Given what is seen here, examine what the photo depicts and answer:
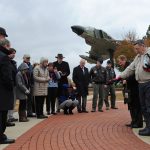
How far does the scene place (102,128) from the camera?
32.4 feet

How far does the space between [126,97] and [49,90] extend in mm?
4082

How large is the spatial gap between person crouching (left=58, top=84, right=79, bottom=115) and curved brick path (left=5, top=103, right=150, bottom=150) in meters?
2.62

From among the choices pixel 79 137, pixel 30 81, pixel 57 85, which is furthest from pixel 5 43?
pixel 57 85

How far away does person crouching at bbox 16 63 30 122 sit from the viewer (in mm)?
11336

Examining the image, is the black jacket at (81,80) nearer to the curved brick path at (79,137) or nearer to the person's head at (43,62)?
the person's head at (43,62)

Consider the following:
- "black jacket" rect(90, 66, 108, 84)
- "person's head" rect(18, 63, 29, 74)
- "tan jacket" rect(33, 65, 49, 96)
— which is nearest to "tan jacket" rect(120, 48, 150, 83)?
"person's head" rect(18, 63, 29, 74)

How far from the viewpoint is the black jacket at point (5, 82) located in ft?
24.9

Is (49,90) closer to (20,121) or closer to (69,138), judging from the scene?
(20,121)

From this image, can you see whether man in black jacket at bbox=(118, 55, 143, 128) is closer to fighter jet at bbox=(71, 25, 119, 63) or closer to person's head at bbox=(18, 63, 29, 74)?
person's head at bbox=(18, 63, 29, 74)

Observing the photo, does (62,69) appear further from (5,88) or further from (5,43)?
(5,88)

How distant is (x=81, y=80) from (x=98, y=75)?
75cm

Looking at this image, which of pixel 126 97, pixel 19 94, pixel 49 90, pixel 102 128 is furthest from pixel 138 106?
pixel 49 90

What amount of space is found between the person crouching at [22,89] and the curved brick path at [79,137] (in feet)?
2.05

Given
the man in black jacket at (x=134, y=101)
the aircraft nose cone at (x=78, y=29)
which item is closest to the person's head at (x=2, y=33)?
the man in black jacket at (x=134, y=101)
